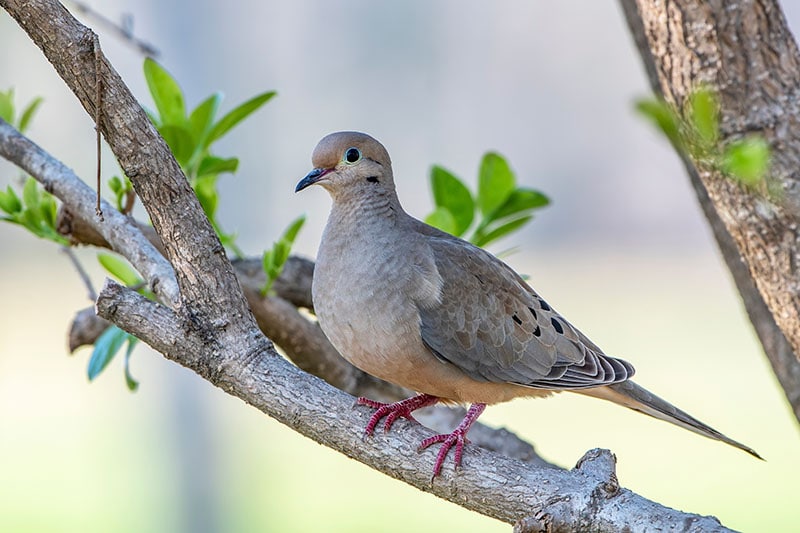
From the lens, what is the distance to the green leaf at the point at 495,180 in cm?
208

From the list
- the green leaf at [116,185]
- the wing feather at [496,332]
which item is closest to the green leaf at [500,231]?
the wing feather at [496,332]

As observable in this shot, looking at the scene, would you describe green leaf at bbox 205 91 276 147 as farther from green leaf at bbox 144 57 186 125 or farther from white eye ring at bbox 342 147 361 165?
white eye ring at bbox 342 147 361 165

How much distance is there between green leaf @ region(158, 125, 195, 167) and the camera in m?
1.84

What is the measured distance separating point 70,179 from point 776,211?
51.2 inches

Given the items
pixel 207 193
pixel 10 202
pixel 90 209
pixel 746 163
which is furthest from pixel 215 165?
pixel 746 163

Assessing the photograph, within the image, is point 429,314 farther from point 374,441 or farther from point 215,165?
point 215,165

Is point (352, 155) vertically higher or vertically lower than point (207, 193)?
higher

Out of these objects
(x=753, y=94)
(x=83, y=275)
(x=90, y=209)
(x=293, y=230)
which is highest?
(x=753, y=94)

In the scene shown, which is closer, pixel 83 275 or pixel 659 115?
pixel 659 115

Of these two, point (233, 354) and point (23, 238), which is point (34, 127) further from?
point (233, 354)

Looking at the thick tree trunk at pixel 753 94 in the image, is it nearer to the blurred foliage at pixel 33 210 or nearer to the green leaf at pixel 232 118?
the green leaf at pixel 232 118

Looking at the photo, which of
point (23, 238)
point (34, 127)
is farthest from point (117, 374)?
point (34, 127)

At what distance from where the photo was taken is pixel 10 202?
6.22ft

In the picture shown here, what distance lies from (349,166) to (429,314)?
0.37m
